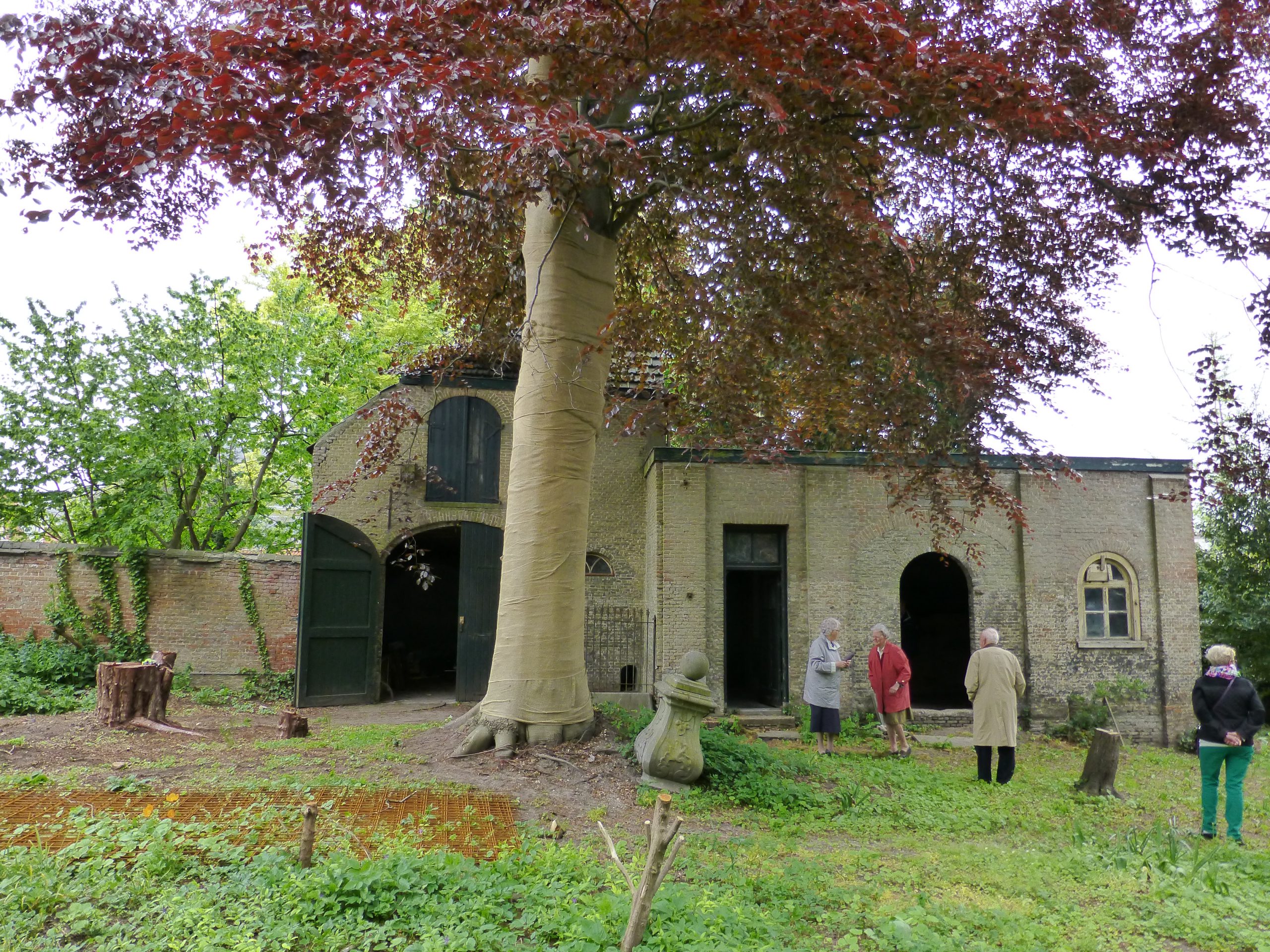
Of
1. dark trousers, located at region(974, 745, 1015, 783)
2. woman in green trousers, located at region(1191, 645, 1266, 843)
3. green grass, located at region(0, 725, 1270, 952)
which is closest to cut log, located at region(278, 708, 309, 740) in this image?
green grass, located at region(0, 725, 1270, 952)

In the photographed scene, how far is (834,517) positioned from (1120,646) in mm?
5384

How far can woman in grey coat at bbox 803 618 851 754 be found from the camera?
10.4 m

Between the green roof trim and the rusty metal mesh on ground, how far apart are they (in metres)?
7.60

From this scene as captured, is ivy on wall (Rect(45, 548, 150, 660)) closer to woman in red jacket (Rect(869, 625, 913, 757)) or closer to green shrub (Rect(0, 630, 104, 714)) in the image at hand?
green shrub (Rect(0, 630, 104, 714))

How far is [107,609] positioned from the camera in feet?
46.0

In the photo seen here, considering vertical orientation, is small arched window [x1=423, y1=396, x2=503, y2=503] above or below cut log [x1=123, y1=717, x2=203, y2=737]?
above

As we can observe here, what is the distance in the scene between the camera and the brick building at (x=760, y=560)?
1333cm

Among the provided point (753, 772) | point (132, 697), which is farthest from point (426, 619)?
point (753, 772)

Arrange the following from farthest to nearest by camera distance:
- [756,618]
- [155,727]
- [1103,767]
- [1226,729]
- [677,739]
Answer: [756,618], [155,727], [1103,767], [677,739], [1226,729]

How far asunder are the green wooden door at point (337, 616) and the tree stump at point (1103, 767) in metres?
10.8

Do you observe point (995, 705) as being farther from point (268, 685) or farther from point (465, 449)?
point (268, 685)

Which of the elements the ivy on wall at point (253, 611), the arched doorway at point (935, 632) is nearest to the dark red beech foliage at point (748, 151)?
the ivy on wall at point (253, 611)

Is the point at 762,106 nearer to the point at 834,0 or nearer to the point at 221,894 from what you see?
the point at 834,0

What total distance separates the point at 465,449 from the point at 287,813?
32.4 feet
